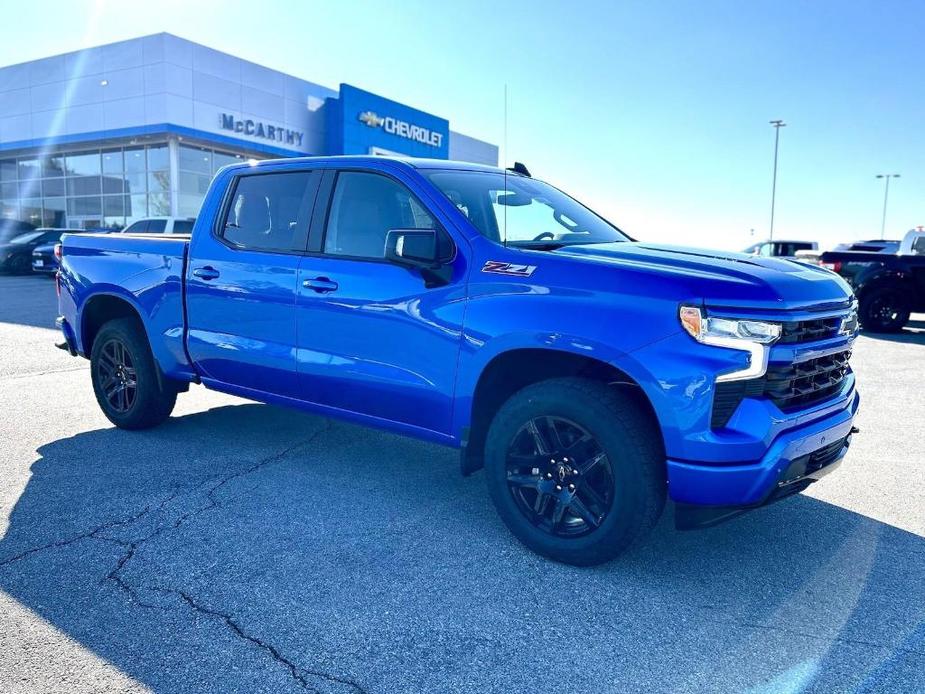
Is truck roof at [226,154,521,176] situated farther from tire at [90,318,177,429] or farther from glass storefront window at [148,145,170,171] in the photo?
glass storefront window at [148,145,170,171]

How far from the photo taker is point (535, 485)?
341 centimetres

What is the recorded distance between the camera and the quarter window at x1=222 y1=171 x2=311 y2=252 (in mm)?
4395

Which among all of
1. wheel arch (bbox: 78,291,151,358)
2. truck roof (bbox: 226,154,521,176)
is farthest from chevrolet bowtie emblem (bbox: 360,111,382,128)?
truck roof (bbox: 226,154,521,176)

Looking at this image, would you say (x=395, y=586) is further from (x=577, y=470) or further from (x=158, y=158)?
(x=158, y=158)

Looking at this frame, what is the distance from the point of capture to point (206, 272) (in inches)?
186

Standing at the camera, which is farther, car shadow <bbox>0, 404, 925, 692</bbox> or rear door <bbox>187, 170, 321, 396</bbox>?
rear door <bbox>187, 170, 321, 396</bbox>

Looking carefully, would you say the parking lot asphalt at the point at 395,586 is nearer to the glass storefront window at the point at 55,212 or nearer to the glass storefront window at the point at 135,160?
the glass storefront window at the point at 135,160

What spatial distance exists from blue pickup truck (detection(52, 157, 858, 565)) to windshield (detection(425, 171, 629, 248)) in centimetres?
2

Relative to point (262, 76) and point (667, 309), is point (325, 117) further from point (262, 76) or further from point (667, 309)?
point (667, 309)

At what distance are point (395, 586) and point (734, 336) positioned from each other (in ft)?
5.81

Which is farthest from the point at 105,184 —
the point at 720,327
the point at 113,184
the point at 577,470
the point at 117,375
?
the point at 720,327

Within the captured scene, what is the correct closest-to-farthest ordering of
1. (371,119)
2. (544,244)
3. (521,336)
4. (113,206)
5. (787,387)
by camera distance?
(787,387), (521,336), (544,244), (113,206), (371,119)

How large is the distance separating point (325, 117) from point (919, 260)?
77.5 feet

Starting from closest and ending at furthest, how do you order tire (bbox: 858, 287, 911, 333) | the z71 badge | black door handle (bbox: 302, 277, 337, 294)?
the z71 badge → black door handle (bbox: 302, 277, 337, 294) → tire (bbox: 858, 287, 911, 333)
